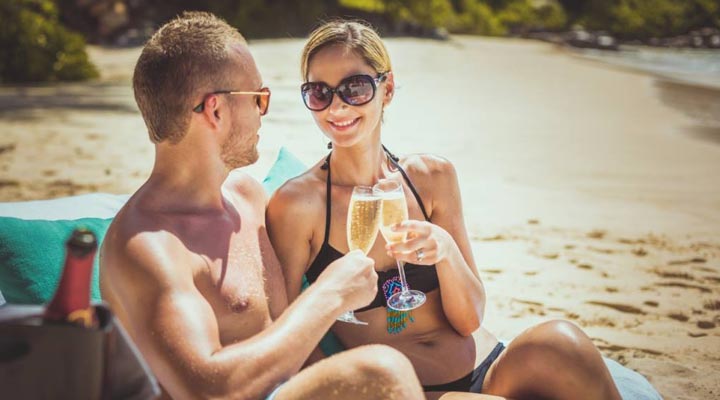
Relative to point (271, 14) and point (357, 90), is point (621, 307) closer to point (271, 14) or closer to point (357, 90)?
point (357, 90)

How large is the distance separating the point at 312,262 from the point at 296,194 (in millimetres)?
297

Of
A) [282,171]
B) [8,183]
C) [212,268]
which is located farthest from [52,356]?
[8,183]

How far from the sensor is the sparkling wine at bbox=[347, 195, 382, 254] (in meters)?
2.65

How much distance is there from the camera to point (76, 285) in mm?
1326

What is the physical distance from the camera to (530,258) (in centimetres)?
651

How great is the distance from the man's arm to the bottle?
71 cm

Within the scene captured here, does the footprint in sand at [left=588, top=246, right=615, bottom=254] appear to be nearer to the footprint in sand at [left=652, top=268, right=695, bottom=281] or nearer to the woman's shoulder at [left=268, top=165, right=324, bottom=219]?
the footprint in sand at [left=652, top=268, right=695, bottom=281]

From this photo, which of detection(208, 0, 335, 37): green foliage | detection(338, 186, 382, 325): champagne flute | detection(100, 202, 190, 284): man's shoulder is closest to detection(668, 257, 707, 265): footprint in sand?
detection(338, 186, 382, 325): champagne flute

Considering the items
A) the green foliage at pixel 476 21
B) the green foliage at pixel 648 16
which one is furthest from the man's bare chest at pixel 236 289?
the green foliage at pixel 648 16

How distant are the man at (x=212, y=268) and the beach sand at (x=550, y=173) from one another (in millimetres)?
2161

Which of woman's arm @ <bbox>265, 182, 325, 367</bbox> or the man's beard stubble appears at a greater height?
the man's beard stubble

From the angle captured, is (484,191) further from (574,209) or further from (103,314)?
(103,314)

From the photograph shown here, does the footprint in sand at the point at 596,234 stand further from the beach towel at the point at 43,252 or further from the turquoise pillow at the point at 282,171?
the turquoise pillow at the point at 282,171

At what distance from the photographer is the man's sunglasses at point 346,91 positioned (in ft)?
10.0
